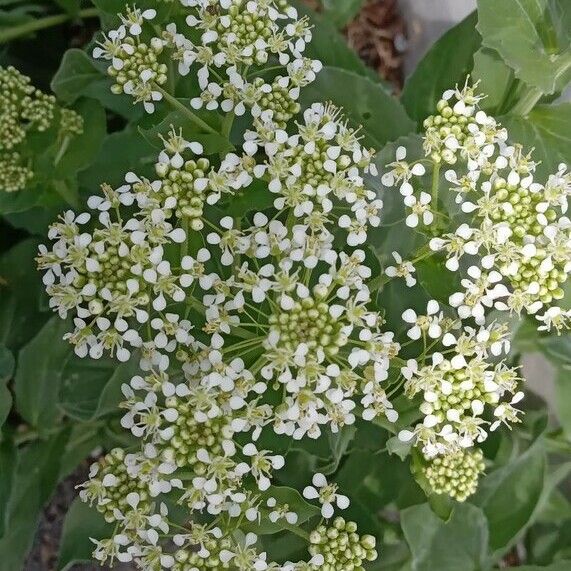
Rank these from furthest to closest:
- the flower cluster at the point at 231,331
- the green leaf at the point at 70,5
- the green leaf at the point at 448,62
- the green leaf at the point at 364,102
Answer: the green leaf at the point at 70,5
the green leaf at the point at 448,62
the green leaf at the point at 364,102
the flower cluster at the point at 231,331

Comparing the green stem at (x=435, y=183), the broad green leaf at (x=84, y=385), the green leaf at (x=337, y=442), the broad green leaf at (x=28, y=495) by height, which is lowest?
the broad green leaf at (x=28, y=495)

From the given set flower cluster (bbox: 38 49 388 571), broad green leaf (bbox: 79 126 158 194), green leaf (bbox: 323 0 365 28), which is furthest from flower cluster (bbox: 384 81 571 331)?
green leaf (bbox: 323 0 365 28)

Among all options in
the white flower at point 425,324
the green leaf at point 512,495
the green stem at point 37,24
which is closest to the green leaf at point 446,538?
the green leaf at point 512,495

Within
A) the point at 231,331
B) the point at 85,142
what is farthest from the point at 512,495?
the point at 85,142

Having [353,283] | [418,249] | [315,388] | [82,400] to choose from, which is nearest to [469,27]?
[418,249]

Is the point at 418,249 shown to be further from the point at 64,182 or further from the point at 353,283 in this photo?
the point at 64,182

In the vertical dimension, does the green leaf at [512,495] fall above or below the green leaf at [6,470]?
above

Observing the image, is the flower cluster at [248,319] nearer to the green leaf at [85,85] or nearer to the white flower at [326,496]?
the white flower at [326,496]

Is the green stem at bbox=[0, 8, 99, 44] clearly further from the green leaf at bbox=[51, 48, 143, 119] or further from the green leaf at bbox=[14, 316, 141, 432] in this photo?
the green leaf at bbox=[14, 316, 141, 432]
